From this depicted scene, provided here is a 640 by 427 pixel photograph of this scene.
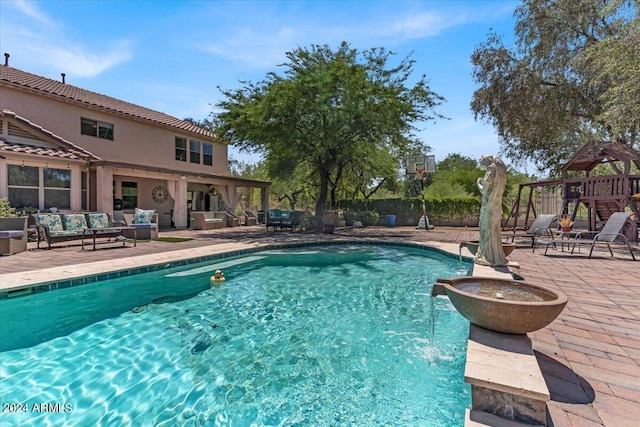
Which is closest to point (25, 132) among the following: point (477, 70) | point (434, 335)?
point (434, 335)

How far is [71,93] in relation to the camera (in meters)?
13.6

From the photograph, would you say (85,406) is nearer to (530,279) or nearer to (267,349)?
(267,349)

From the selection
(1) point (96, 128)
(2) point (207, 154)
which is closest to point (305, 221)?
(2) point (207, 154)

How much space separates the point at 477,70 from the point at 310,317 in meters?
12.9

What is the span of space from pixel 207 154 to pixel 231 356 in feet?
54.7

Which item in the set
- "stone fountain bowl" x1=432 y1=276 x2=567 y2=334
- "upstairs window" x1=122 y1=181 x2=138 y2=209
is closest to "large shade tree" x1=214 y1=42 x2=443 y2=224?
"upstairs window" x1=122 y1=181 x2=138 y2=209

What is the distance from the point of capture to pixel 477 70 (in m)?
13.0

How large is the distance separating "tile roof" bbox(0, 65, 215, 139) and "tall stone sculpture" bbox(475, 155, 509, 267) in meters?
15.1

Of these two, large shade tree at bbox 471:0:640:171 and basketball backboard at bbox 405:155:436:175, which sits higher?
large shade tree at bbox 471:0:640:171

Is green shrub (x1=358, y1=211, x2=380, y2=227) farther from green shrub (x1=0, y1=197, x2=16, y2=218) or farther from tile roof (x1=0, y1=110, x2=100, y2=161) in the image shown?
green shrub (x1=0, y1=197, x2=16, y2=218)

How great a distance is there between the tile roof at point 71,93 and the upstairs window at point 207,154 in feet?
2.48

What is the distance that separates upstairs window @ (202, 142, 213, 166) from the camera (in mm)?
18269

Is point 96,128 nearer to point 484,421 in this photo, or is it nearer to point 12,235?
point 12,235

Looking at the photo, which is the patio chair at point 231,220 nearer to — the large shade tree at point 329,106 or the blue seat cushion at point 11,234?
the large shade tree at point 329,106
